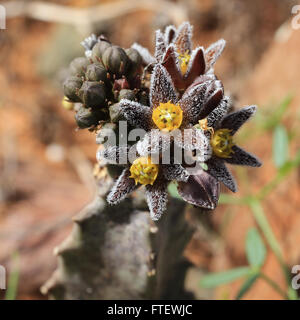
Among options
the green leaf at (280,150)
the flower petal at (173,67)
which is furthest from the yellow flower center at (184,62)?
the green leaf at (280,150)

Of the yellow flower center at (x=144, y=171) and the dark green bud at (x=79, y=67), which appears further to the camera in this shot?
the dark green bud at (x=79, y=67)

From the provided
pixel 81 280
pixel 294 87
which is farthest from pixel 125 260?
pixel 294 87

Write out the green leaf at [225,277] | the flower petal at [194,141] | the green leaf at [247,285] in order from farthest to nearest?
the green leaf at [225,277] < the green leaf at [247,285] < the flower petal at [194,141]

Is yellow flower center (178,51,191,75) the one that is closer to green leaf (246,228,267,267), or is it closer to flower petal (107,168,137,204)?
flower petal (107,168,137,204)

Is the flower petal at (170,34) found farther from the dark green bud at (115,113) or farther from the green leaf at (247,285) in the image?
the green leaf at (247,285)
